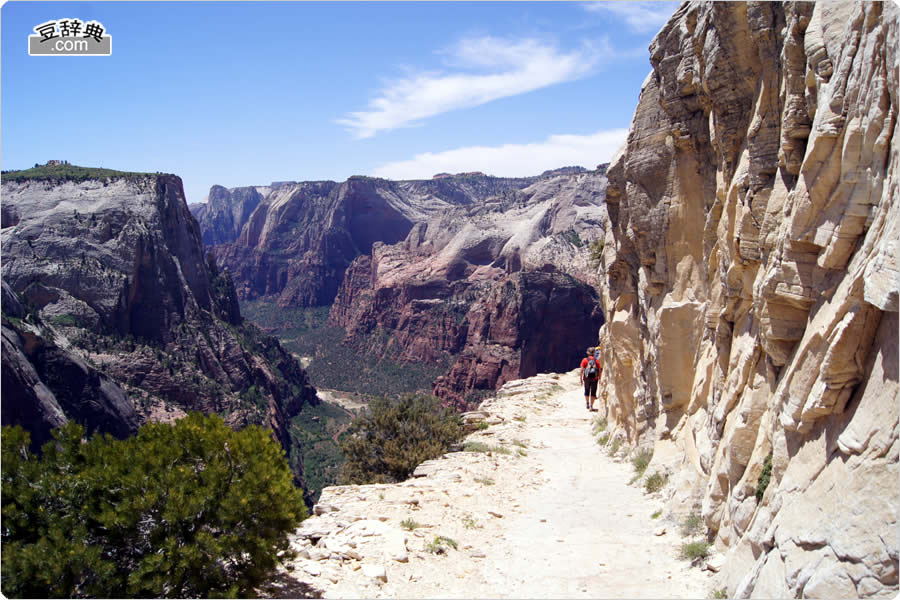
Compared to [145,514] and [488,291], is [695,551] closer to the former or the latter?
[145,514]

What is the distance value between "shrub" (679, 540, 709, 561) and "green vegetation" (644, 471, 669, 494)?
344 centimetres

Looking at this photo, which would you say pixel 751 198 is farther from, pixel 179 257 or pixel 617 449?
pixel 179 257

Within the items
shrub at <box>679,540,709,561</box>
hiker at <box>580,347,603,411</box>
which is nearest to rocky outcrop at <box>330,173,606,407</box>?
hiker at <box>580,347,603,411</box>

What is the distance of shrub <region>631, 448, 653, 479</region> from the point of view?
48.0 feet

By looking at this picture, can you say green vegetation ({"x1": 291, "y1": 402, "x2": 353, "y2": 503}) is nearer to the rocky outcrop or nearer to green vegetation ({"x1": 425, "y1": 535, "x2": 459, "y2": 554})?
the rocky outcrop

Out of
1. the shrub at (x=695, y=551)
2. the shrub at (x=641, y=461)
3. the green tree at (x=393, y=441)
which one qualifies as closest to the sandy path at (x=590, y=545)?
Answer: the shrub at (x=695, y=551)

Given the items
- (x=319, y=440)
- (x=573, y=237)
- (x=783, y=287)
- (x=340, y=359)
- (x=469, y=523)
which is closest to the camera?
(x=783, y=287)

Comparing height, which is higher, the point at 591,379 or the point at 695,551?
the point at 695,551

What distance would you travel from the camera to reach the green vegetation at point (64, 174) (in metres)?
69.2

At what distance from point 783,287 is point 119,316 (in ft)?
210

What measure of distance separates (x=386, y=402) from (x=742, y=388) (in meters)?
13.2

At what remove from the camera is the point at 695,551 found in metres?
9.36

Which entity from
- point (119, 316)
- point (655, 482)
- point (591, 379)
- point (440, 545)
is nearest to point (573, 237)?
point (119, 316)

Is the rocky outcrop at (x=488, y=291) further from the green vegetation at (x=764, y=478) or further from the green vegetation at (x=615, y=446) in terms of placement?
the green vegetation at (x=764, y=478)
